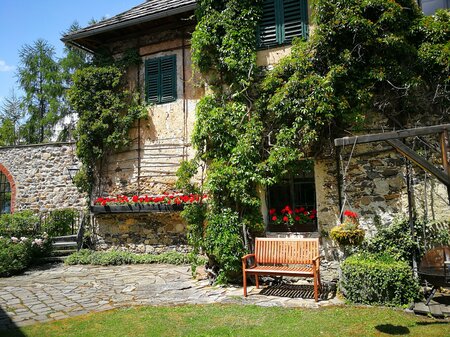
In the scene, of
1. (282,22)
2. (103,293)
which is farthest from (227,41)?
A: (103,293)

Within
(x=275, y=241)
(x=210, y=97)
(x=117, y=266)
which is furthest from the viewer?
(x=117, y=266)

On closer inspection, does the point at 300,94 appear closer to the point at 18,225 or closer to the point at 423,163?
the point at 423,163

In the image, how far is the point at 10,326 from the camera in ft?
16.7

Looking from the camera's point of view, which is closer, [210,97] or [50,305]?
[50,305]

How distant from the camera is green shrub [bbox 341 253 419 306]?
18.2 ft

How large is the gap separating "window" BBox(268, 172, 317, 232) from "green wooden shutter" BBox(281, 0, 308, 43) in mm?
3160

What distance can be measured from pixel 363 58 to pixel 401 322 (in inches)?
193

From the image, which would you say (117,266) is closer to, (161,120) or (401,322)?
(161,120)

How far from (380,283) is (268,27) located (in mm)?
5950

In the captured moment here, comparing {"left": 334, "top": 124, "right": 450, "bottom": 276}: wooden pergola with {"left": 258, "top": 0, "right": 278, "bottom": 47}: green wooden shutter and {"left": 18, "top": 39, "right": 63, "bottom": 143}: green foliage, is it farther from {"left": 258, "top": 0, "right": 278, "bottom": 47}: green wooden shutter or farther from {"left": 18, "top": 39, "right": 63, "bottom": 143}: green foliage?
{"left": 18, "top": 39, "right": 63, "bottom": 143}: green foliage

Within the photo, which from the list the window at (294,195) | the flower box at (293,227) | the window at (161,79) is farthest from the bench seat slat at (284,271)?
the window at (161,79)

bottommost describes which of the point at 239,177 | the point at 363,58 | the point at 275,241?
the point at 275,241

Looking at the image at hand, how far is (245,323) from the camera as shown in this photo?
16.2 feet

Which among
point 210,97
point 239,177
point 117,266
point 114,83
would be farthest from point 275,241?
point 114,83
